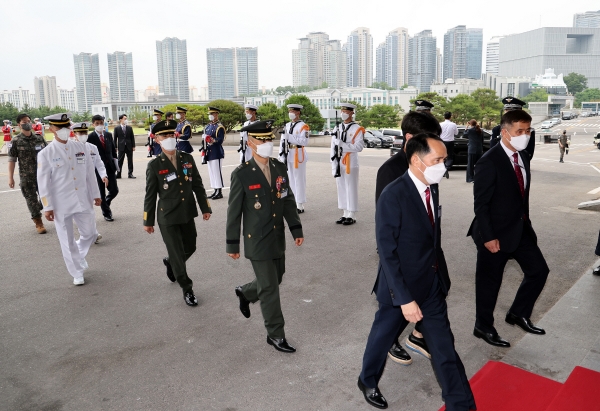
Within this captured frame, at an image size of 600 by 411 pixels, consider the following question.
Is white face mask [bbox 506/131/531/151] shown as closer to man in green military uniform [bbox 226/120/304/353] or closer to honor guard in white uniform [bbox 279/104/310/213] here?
man in green military uniform [bbox 226/120/304/353]

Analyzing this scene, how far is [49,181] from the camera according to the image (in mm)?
6148

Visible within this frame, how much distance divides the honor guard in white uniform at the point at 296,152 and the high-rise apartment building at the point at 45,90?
7410 inches

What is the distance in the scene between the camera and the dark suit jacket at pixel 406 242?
10.0 ft

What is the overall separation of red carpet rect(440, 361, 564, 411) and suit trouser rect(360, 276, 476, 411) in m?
0.39

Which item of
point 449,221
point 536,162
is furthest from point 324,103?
point 449,221

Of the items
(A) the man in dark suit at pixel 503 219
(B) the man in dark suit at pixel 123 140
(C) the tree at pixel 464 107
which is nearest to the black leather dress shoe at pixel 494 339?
(A) the man in dark suit at pixel 503 219

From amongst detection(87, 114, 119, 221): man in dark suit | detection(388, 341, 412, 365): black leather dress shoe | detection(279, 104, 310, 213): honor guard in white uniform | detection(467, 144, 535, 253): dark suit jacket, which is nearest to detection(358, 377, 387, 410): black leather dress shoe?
detection(388, 341, 412, 365): black leather dress shoe

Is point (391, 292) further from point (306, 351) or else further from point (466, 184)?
point (466, 184)

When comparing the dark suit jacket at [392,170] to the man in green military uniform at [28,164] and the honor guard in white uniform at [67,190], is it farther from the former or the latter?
the man in green military uniform at [28,164]

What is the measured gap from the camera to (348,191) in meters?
Answer: 9.09

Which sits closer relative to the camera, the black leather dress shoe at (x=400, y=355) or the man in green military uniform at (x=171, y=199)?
the black leather dress shoe at (x=400, y=355)

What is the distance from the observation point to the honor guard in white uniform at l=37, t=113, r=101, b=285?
6.09m

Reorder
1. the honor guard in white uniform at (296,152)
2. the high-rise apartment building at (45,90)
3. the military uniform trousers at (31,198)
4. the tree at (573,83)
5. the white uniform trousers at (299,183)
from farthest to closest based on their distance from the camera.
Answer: the high-rise apartment building at (45,90) → the tree at (573,83) → the white uniform trousers at (299,183) → the honor guard in white uniform at (296,152) → the military uniform trousers at (31,198)

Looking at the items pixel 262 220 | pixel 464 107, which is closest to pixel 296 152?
pixel 262 220
